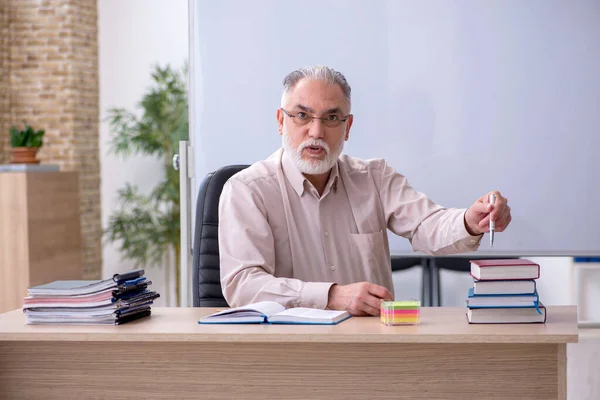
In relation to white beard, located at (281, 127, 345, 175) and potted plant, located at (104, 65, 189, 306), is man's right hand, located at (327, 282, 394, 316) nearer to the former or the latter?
white beard, located at (281, 127, 345, 175)

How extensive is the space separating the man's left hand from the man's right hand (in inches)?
13.8

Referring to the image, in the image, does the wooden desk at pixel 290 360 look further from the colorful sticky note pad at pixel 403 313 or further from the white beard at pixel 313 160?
the white beard at pixel 313 160

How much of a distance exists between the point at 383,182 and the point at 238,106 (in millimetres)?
939

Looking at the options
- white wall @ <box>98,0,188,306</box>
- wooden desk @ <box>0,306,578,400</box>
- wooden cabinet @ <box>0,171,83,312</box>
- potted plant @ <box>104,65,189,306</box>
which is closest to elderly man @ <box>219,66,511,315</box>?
wooden desk @ <box>0,306,578,400</box>

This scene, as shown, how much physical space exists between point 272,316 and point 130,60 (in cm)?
535

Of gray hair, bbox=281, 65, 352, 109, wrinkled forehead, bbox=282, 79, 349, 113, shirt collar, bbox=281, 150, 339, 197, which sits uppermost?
gray hair, bbox=281, 65, 352, 109

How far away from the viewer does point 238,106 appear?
3441 mm

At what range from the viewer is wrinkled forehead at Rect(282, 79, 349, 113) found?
98.7 inches

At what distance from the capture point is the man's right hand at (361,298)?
204 cm

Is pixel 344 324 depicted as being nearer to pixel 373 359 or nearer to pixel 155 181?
pixel 373 359

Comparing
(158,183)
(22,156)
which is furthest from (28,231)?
(158,183)

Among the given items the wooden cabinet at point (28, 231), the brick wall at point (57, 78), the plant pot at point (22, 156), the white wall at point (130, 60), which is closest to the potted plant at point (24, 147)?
the plant pot at point (22, 156)

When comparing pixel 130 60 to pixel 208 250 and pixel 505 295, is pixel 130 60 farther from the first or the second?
pixel 505 295

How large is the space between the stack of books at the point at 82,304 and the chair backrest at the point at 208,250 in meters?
0.66
